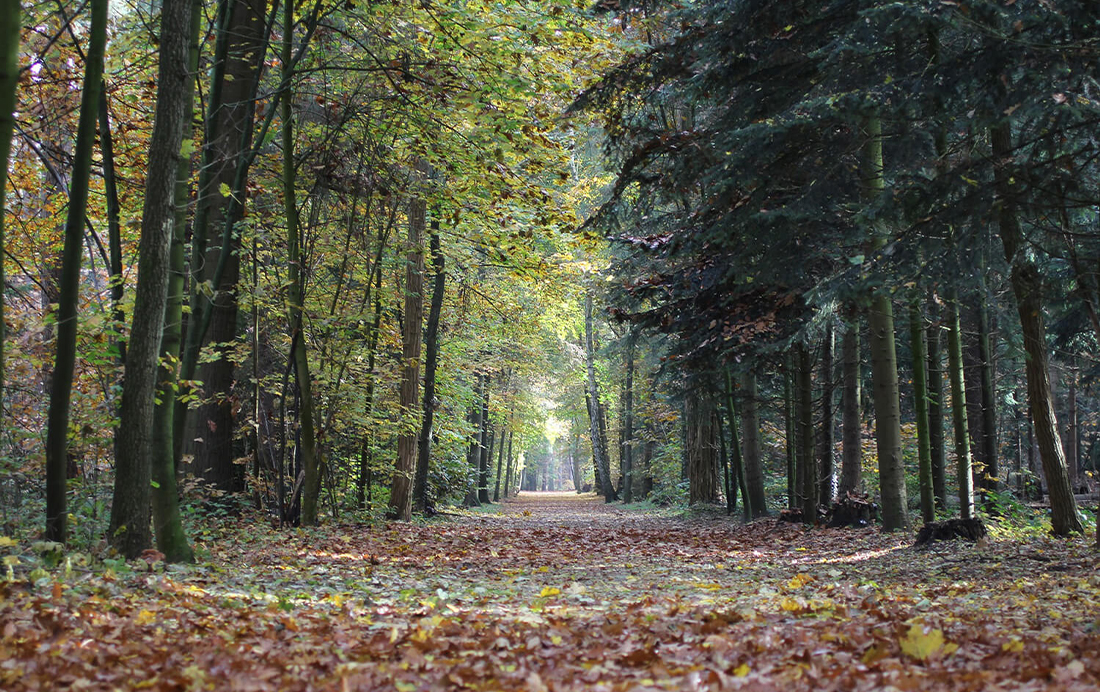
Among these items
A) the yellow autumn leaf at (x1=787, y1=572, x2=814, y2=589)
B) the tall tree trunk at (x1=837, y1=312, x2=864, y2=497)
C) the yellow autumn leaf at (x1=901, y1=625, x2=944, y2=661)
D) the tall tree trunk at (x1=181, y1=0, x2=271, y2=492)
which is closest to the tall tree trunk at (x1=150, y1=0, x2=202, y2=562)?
the tall tree trunk at (x1=181, y1=0, x2=271, y2=492)

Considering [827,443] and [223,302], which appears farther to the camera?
[827,443]

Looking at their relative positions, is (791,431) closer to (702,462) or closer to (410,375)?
(702,462)

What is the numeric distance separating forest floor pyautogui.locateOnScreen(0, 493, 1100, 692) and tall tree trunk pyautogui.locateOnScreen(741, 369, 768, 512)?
6.96m

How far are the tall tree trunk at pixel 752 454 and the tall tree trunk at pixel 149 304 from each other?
38.4 feet

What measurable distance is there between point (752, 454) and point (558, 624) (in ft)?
38.5

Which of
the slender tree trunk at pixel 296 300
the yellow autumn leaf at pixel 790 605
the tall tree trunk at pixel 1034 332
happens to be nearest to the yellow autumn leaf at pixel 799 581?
the yellow autumn leaf at pixel 790 605

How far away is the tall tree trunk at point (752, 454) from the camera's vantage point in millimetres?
15461

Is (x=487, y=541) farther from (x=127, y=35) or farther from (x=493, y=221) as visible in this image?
(x=127, y=35)

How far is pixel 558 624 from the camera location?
4773 mm

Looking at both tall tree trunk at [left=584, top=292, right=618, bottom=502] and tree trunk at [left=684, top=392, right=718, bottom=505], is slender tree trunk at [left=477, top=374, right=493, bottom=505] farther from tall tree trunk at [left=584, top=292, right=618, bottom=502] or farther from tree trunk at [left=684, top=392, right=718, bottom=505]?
tree trunk at [left=684, top=392, right=718, bottom=505]

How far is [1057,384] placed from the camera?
78.3 feet

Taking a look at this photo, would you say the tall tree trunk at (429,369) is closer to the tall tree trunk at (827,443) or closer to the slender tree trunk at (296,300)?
the slender tree trunk at (296,300)

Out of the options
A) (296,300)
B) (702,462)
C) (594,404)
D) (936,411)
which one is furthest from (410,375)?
(594,404)

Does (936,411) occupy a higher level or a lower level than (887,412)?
higher
